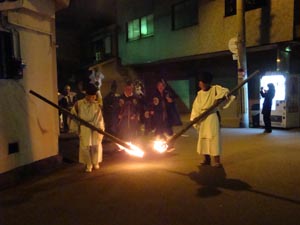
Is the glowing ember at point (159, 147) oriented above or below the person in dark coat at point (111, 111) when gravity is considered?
below

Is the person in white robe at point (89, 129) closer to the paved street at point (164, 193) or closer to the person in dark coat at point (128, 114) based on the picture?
the paved street at point (164, 193)

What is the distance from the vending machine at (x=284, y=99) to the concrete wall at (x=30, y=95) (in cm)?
880

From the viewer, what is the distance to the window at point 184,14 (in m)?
20.0

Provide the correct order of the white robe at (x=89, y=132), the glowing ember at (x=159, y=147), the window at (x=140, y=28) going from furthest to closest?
the window at (x=140, y=28), the glowing ember at (x=159, y=147), the white robe at (x=89, y=132)

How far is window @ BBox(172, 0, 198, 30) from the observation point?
20.0m

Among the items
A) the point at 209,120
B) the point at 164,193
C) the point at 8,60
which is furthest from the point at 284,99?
the point at 8,60

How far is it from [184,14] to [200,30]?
1962 millimetres

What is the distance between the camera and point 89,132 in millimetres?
8156

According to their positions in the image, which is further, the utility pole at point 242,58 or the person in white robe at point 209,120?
the utility pole at point 242,58

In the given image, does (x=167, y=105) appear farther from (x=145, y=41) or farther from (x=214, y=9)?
(x=145, y=41)

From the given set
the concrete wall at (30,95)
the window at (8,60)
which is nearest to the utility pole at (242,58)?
the concrete wall at (30,95)

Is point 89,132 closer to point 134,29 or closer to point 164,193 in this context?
point 164,193

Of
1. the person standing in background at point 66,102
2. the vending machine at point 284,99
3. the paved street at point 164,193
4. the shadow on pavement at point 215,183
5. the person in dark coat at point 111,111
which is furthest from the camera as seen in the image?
the person standing in background at point 66,102

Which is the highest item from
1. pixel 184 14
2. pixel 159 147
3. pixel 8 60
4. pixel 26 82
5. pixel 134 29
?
pixel 134 29
